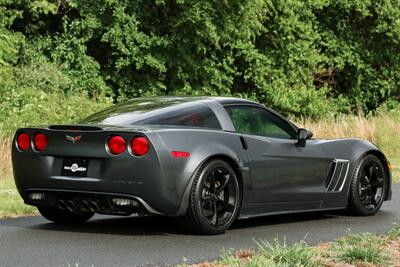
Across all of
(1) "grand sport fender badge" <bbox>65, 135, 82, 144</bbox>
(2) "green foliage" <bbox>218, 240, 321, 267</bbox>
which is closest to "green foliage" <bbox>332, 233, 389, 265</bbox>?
(2) "green foliage" <bbox>218, 240, 321, 267</bbox>

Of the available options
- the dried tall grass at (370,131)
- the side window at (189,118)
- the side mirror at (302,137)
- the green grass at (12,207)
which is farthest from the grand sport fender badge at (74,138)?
the dried tall grass at (370,131)

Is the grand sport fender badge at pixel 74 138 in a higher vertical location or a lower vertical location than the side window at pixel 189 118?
lower

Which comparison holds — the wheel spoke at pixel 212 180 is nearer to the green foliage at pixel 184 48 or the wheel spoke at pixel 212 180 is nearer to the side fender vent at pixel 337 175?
the side fender vent at pixel 337 175

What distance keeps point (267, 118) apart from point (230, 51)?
71.7 ft

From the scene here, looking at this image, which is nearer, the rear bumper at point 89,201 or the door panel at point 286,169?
the rear bumper at point 89,201

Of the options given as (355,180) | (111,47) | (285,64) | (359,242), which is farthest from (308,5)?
(359,242)

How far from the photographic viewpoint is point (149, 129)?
883 cm

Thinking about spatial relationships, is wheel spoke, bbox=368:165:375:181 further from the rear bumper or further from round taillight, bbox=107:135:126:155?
round taillight, bbox=107:135:126:155

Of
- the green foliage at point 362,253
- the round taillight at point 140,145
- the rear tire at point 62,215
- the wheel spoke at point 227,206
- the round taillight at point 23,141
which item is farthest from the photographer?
the rear tire at point 62,215

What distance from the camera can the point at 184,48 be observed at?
30406mm

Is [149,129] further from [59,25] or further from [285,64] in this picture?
[285,64]

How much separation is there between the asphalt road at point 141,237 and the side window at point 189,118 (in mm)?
1080

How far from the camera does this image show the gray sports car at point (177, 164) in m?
8.73

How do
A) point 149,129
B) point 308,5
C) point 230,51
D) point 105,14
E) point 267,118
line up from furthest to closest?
1. point 308,5
2. point 230,51
3. point 105,14
4. point 267,118
5. point 149,129
